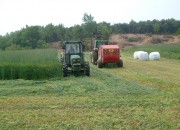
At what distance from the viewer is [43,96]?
1309 cm

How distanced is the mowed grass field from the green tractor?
350 cm

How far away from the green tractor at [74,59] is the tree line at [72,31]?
3600 cm

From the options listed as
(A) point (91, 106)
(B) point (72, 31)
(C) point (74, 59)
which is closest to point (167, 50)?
(B) point (72, 31)

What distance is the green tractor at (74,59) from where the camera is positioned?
1966 cm

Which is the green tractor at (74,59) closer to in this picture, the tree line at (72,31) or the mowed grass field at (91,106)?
the mowed grass field at (91,106)

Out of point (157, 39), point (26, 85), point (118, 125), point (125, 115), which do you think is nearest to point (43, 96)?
point (26, 85)

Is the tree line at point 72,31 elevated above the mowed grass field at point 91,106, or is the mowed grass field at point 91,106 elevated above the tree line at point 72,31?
the tree line at point 72,31

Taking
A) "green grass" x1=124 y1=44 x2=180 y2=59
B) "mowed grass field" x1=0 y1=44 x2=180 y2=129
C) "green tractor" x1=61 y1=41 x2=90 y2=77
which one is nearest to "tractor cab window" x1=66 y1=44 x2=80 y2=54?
"green tractor" x1=61 y1=41 x2=90 y2=77

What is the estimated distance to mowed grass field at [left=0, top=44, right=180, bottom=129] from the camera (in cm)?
874

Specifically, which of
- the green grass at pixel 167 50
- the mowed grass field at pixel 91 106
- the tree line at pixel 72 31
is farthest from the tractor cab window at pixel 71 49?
the tree line at pixel 72 31

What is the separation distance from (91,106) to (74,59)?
352 inches

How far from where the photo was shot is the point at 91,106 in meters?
10.9

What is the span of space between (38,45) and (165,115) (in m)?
54.1

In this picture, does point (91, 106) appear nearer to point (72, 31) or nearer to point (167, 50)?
point (167, 50)
